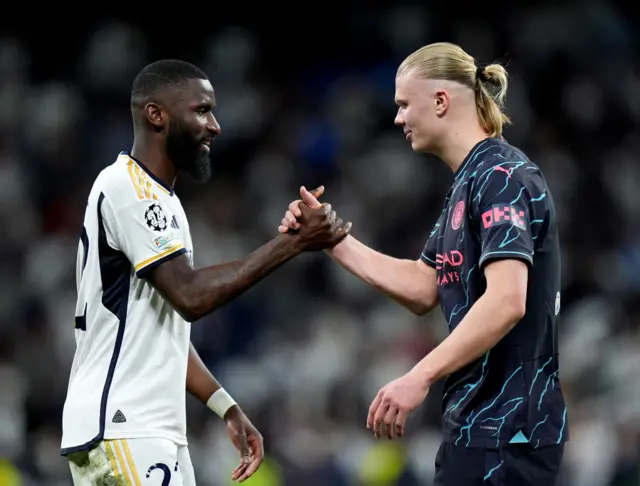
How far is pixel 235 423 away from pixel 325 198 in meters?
6.94

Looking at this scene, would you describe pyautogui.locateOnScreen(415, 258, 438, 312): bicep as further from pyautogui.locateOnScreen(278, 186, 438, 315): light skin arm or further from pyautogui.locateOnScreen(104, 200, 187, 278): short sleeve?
pyautogui.locateOnScreen(104, 200, 187, 278): short sleeve

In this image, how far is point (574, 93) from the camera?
13.2 metres

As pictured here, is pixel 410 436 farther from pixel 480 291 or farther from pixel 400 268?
pixel 480 291

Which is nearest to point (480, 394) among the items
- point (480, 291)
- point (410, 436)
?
point (480, 291)

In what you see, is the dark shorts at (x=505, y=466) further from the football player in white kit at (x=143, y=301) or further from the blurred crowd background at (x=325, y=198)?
the blurred crowd background at (x=325, y=198)

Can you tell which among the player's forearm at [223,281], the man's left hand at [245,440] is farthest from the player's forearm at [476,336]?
the man's left hand at [245,440]

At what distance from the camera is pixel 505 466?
4.21 meters

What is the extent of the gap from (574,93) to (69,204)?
233 inches

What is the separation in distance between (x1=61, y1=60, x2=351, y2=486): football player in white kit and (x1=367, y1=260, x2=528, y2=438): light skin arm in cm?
74

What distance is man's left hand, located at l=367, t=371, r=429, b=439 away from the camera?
13.2 ft

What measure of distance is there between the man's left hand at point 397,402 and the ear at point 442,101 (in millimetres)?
1230

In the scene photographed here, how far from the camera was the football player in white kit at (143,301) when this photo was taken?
432cm

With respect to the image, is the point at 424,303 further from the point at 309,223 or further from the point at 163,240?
the point at 163,240

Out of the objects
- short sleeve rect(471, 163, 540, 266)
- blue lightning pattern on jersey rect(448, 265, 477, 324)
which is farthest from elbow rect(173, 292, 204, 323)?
short sleeve rect(471, 163, 540, 266)
